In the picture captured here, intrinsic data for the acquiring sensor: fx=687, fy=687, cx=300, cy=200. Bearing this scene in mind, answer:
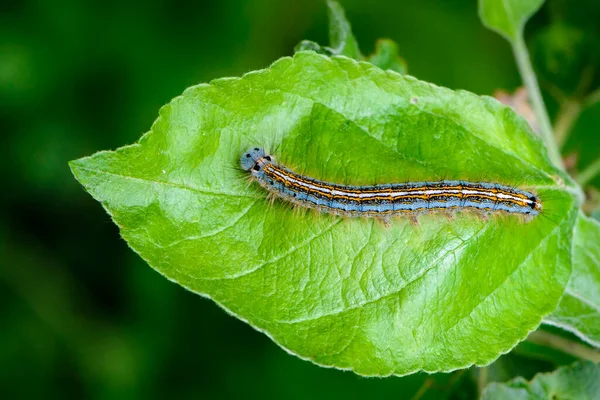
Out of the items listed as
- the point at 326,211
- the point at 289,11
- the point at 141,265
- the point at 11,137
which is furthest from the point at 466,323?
the point at 11,137

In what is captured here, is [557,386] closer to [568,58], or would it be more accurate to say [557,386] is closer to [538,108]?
[538,108]

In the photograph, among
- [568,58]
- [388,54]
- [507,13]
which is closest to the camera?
[507,13]

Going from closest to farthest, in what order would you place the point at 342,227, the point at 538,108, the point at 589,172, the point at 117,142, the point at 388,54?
the point at 342,227 < the point at 538,108 < the point at 388,54 < the point at 589,172 < the point at 117,142

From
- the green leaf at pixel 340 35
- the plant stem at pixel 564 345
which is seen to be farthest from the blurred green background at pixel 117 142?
the green leaf at pixel 340 35

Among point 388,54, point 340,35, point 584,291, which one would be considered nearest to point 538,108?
point 388,54

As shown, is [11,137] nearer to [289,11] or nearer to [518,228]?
[289,11]

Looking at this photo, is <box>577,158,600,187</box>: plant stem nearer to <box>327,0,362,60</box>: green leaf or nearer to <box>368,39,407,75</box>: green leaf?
<box>368,39,407,75</box>: green leaf

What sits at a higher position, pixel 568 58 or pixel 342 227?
pixel 568 58

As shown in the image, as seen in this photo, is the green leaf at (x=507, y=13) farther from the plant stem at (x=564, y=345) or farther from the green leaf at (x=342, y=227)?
the plant stem at (x=564, y=345)
